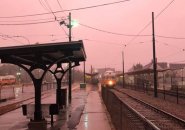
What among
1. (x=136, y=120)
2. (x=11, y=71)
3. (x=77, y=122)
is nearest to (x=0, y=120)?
(x=77, y=122)

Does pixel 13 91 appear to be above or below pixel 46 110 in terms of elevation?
above

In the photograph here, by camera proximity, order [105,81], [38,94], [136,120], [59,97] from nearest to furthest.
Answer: [136,120] → [38,94] → [59,97] → [105,81]

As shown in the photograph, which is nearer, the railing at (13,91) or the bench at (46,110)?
the bench at (46,110)

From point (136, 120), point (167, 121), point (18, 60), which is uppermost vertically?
point (18, 60)

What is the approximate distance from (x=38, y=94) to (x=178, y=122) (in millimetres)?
6989

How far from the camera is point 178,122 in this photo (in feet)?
62.2

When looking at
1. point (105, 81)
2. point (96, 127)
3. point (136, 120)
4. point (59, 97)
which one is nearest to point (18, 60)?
point (96, 127)

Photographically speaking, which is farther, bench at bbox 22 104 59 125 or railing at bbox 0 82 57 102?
railing at bbox 0 82 57 102

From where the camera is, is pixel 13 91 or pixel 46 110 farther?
pixel 13 91

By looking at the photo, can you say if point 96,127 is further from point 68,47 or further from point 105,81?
point 105,81

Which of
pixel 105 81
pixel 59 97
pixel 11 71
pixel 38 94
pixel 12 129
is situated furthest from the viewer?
pixel 11 71

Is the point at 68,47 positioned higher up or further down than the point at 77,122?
higher up

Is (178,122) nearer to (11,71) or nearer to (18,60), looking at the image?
(18,60)

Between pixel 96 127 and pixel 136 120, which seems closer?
pixel 136 120
